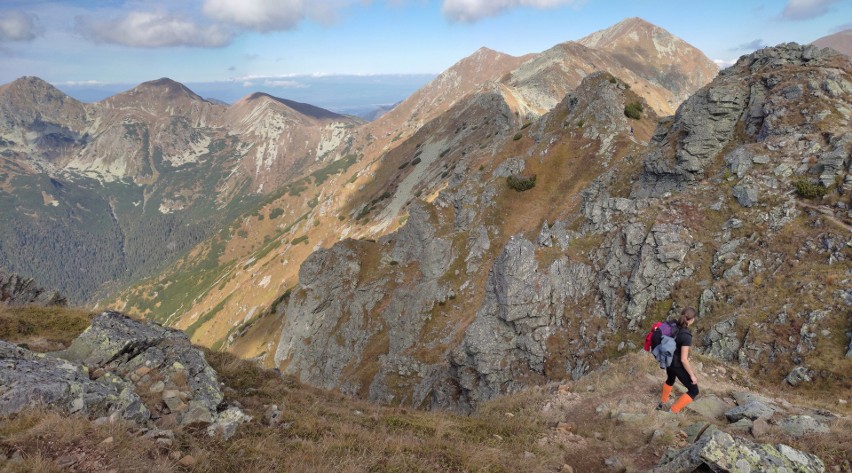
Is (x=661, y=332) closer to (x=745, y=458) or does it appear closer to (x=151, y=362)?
(x=745, y=458)

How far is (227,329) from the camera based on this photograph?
447 feet

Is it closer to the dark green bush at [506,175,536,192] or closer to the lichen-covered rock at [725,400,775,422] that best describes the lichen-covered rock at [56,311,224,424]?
the lichen-covered rock at [725,400,775,422]

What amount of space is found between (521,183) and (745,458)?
44.3 meters

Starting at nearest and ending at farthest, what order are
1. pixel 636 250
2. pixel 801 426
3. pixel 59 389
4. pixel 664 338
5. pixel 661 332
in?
pixel 59 389, pixel 801 426, pixel 664 338, pixel 661 332, pixel 636 250

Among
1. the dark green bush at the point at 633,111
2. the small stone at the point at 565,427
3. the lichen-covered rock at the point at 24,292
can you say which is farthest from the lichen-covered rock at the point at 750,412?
the dark green bush at the point at 633,111

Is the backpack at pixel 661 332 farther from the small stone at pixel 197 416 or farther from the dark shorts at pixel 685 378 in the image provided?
the small stone at pixel 197 416

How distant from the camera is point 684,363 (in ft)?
42.5

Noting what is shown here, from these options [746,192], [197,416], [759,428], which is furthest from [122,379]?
[746,192]

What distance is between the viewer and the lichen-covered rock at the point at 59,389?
8.97m

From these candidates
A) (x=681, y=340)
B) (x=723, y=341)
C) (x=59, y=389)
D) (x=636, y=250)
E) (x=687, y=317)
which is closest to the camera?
(x=59, y=389)

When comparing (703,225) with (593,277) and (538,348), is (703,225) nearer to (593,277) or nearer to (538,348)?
(593,277)

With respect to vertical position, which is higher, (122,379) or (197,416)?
(122,379)

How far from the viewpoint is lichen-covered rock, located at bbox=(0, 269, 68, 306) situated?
2145 centimetres

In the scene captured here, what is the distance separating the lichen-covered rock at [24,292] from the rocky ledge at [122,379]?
12.1 meters
